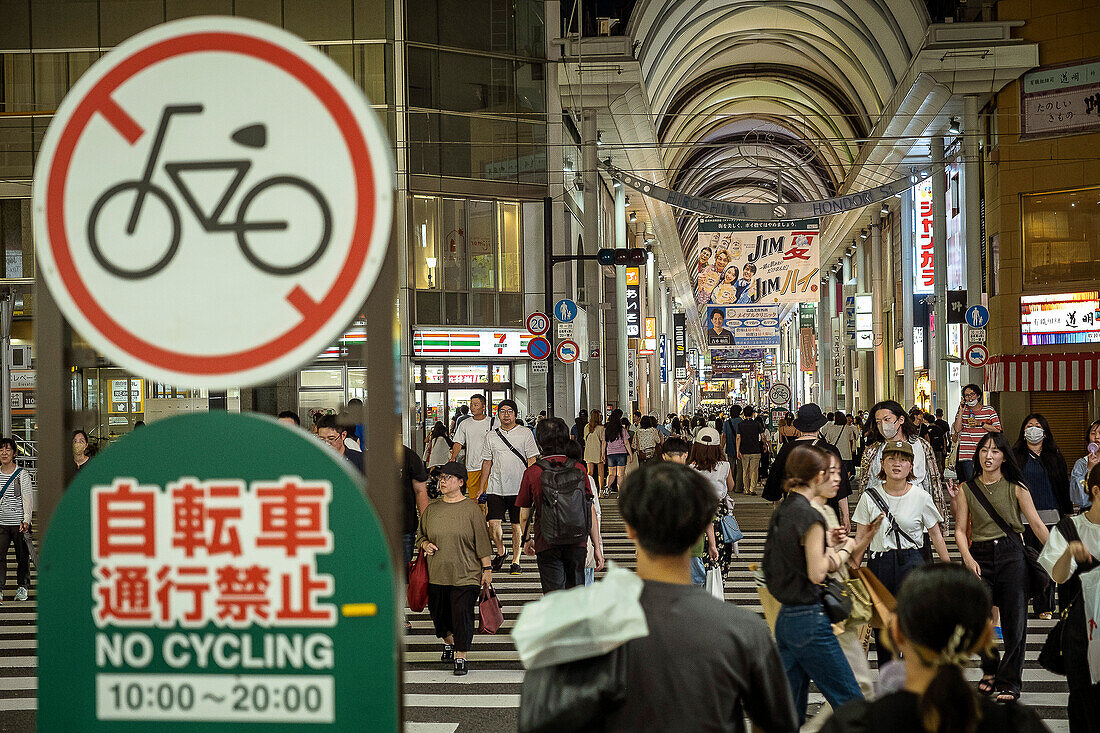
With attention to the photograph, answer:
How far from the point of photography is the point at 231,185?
7.79 feet

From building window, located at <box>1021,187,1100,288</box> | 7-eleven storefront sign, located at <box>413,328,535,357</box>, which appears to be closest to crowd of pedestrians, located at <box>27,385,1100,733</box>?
building window, located at <box>1021,187,1100,288</box>

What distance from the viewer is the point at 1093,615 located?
5.38m

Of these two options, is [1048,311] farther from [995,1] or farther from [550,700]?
[550,700]

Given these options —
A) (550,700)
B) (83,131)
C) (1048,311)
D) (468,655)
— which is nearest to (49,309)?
(83,131)

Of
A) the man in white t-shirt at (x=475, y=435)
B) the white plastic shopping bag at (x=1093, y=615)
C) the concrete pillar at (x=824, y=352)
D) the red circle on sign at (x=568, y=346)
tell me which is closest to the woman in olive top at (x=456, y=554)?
the white plastic shopping bag at (x=1093, y=615)

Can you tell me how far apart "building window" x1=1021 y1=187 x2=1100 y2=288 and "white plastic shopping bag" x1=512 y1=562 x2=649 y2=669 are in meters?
27.6

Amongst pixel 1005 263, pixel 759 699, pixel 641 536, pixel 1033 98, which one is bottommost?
pixel 759 699

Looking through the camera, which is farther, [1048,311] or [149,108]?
[1048,311]

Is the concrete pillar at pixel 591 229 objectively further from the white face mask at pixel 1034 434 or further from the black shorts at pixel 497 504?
the white face mask at pixel 1034 434

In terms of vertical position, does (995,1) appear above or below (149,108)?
above

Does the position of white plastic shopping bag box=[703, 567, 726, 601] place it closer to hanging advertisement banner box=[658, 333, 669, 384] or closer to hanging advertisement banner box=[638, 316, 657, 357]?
hanging advertisement banner box=[638, 316, 657, 357]

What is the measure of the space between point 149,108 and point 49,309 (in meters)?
0.49

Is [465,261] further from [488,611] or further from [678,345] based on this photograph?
[678,345]

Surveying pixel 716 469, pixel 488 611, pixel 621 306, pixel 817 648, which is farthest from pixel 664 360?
pixel 817 648
